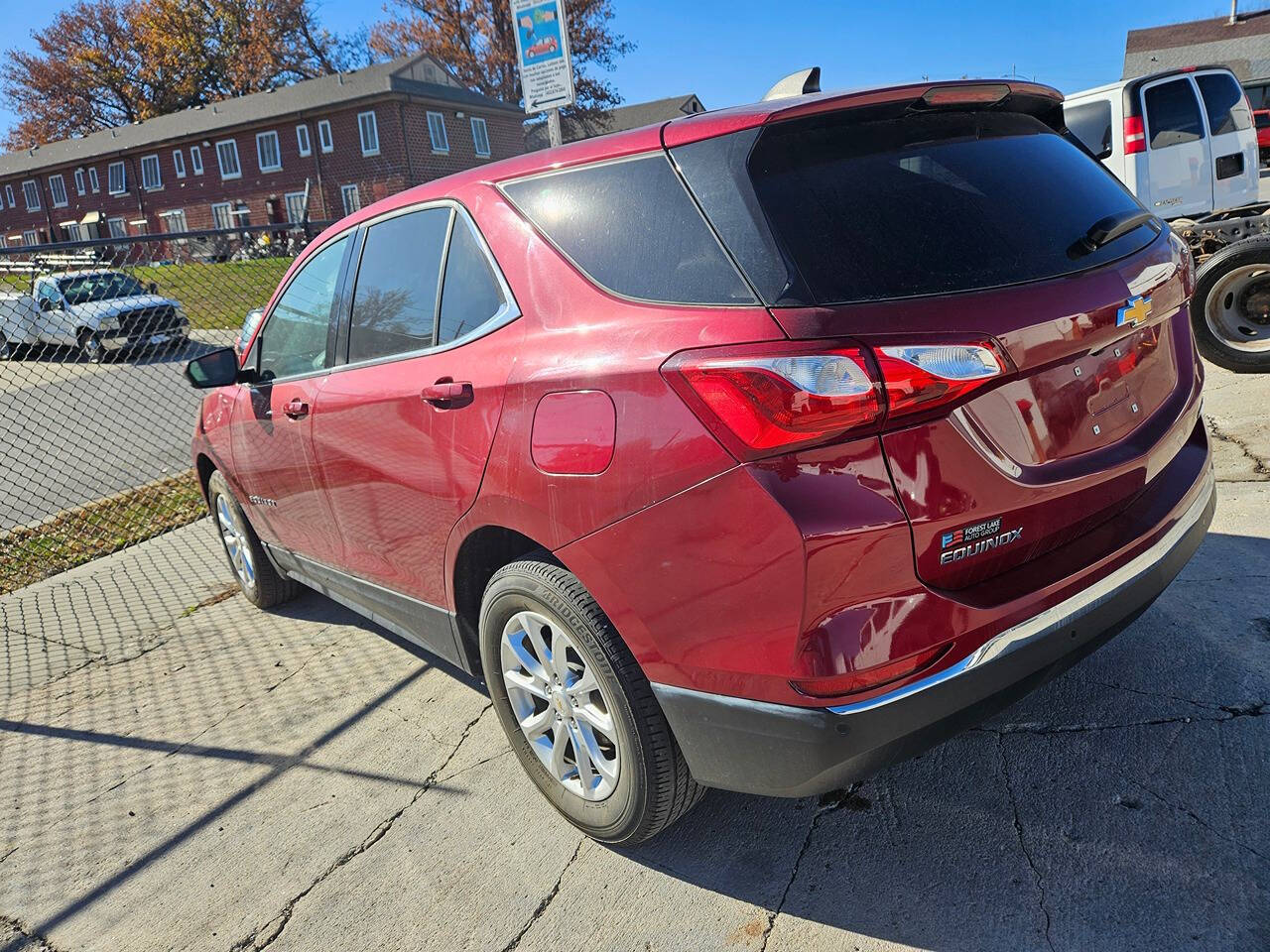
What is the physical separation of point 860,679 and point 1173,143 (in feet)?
33.0

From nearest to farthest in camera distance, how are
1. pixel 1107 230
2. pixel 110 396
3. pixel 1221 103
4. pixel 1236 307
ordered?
pixel 1107 230 → pixel 1236 307 → pixel 1221 103 → pixel 110 396

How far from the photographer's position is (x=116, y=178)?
53.5 metres

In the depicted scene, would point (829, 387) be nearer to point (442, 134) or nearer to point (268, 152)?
point (442, 134)

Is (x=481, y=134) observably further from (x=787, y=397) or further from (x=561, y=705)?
(x=787, y=397)

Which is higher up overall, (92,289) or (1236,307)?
(92,289)

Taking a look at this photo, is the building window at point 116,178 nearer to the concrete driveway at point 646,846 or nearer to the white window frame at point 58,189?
the white window frame at point 58,189

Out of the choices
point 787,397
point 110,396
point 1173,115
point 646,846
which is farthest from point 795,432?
point 110,396

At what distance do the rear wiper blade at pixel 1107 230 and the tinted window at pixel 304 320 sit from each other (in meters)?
2.52

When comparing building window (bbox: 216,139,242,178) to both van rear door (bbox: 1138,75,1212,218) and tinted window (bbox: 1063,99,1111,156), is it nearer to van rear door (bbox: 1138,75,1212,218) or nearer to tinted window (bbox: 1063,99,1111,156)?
tinted window (bbox: 1063,99,1111,156)

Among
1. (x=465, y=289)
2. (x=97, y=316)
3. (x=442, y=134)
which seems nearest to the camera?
(x=465, y=289)

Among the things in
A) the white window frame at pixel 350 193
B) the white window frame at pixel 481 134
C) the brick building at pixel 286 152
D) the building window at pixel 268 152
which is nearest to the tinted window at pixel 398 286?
the brick building at pixel 286 152

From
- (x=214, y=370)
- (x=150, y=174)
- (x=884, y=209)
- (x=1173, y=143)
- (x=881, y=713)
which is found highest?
(x=150, y=174)

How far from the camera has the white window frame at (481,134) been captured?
46372 millimetres

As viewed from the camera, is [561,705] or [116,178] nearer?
[561,705]
